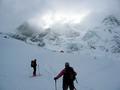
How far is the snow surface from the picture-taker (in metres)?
19.0

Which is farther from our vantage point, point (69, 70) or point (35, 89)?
point (35, 89)

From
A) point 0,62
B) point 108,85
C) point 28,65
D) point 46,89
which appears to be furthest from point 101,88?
point 0,62

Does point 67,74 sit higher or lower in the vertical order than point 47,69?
lower

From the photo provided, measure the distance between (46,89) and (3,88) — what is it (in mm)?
2652

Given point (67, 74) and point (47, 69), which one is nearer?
point (67, 74)

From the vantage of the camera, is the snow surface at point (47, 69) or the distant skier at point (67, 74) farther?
the snow surface at point (47, 69)

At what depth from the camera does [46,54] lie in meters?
44.0

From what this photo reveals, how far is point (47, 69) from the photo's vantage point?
30.9 m

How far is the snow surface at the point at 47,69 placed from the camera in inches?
749

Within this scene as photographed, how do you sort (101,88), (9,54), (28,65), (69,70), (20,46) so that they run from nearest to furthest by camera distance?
1. (69,70)
2. (101,88)
3. (28,65)
4. (9,54)
5. (20,46)

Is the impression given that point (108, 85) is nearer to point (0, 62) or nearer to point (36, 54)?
point (0, 62)

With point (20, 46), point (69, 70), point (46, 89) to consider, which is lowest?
point (46, 89)

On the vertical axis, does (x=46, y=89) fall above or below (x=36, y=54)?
below

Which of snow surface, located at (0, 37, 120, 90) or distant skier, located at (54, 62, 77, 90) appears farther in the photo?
snow surface, located at (0, 37, 120, 90)
